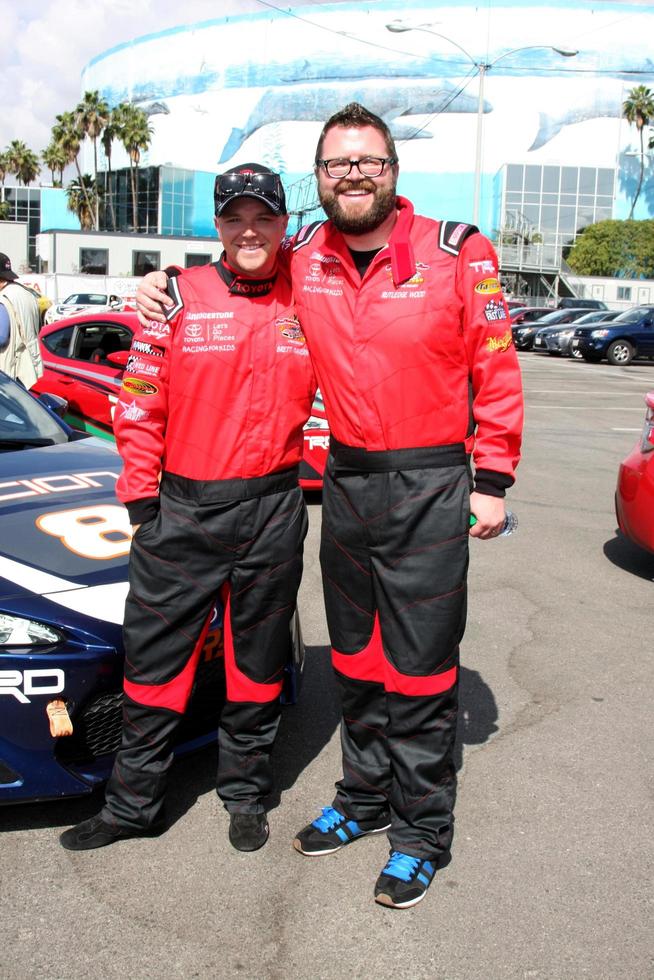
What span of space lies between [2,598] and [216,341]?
96cm

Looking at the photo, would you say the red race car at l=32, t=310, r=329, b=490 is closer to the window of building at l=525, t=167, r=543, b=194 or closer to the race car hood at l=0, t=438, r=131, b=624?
the race car hood at l=0, t=438, r=131, b=624

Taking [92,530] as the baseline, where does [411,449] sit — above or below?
above

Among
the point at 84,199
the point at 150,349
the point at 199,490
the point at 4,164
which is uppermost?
the point at 4,164

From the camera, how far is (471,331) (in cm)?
256

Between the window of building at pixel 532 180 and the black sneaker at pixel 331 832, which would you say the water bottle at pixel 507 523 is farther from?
the window of building at pixel 532 180

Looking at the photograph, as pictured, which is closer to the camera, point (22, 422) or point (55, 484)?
point (55, 484)

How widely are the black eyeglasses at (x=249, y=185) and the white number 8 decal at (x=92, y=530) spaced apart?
118 centimetres

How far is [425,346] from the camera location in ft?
8.48

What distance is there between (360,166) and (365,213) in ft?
0.41

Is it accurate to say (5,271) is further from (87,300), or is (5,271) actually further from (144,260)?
(144,260)

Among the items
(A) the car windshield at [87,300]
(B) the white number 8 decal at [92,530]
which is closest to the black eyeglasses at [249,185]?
(B) the white number 8 decal at [92,530]

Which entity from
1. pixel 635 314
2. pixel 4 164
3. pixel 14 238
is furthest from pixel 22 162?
pixel 635 314

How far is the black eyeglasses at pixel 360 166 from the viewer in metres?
2.59

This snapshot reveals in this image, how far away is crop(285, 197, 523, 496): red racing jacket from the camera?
2.57 meters
